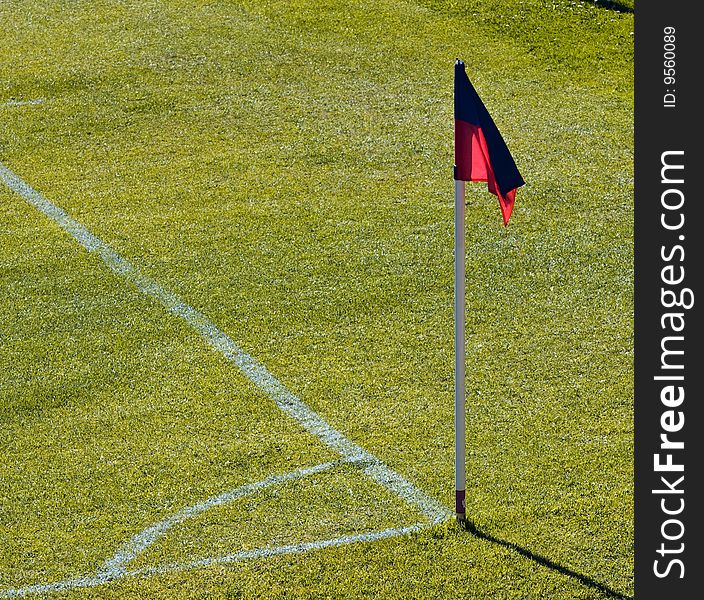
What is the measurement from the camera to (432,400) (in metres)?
7.86

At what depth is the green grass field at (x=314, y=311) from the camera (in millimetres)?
6473

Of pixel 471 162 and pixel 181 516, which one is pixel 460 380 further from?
pixel 181 516

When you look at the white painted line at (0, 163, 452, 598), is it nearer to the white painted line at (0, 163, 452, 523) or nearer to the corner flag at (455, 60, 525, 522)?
the white painted line at (0, 163, 452, 523)

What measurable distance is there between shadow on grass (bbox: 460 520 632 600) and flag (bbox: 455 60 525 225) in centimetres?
165

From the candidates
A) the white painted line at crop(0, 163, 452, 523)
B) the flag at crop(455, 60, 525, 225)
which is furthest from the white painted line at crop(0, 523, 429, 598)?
the flag at crop(455, 60, 525, 225)

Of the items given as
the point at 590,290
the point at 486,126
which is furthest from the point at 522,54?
the point at 486,126

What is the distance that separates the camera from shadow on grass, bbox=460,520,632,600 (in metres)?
6.04

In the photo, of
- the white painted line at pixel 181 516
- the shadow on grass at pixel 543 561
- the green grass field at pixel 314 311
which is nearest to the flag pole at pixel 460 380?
the shadow on grass at pixel 543 561

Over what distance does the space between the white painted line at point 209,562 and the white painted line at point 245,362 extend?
0.33 m

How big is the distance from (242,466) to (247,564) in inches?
37.2

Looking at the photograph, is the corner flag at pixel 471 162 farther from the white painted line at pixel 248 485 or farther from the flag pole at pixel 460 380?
the white painted line at pixel 248 485

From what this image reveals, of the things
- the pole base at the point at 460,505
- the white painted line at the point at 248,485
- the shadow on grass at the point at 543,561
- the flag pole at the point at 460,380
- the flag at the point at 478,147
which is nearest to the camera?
the shadow on grass at the point at 543,561

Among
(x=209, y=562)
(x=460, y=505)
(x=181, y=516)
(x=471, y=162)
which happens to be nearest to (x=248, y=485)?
(x=181, y=516)
